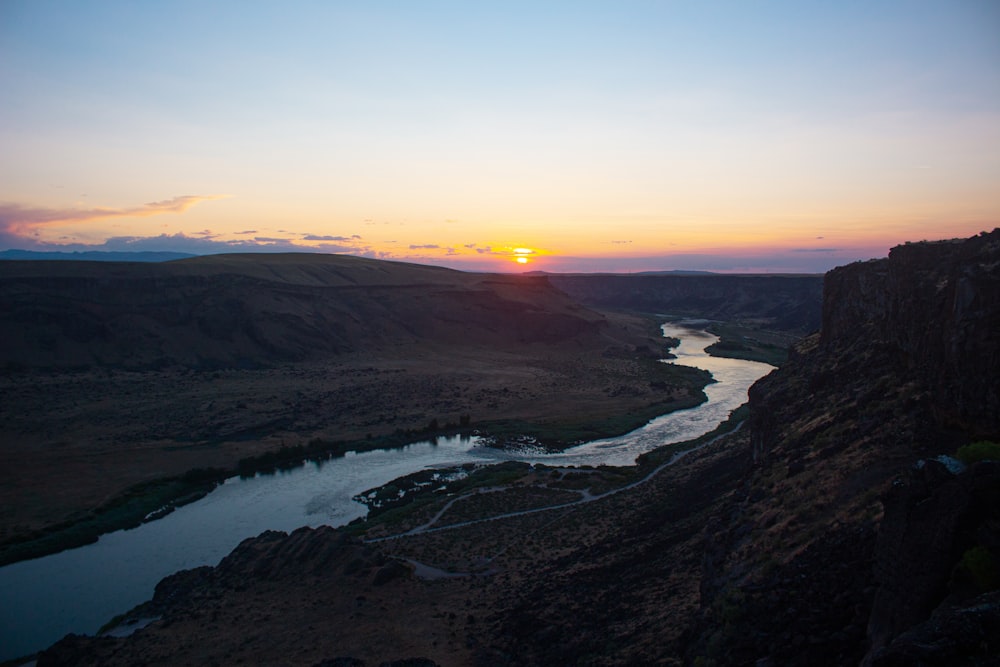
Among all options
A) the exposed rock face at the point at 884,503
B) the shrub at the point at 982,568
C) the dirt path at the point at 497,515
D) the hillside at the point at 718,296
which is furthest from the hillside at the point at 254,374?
the hillside at the point at 718,296

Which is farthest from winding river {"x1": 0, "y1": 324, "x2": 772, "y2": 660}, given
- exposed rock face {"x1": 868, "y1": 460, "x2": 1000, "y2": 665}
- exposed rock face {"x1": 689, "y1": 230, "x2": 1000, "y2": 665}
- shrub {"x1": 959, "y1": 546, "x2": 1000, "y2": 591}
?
shrub {"x1": 959, "y1": 546, "x2": 1000, "y2": 591}

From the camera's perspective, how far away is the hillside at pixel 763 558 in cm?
910

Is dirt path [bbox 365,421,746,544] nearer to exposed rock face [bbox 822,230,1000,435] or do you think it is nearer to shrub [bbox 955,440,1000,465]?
exposed rock face [bbox 822,230,1000,435]

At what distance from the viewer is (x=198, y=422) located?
47.6 m

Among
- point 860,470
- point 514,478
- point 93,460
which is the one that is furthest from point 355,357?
point 860,470

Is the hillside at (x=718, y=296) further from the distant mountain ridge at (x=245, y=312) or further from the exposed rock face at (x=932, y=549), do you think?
the exposed rock face at (x=932, y=549)

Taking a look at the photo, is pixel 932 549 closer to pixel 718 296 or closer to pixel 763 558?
pixel 763 558

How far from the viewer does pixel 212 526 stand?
29.8m

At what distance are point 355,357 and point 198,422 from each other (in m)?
30.1

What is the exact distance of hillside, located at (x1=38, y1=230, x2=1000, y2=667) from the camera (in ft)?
29.9

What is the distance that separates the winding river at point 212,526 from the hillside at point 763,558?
3.49 metres

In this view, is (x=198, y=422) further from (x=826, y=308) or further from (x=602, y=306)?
(x=602, y=306)

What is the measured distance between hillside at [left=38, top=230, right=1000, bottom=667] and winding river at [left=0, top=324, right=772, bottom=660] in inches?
137

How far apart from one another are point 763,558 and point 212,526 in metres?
25.2
